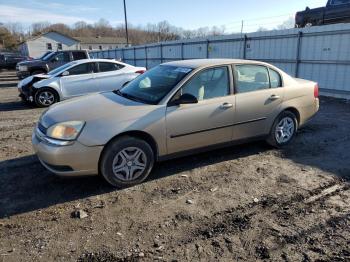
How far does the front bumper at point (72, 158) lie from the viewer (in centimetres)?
402

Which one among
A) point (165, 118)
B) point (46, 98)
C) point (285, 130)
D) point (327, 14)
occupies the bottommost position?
point (46, 98)

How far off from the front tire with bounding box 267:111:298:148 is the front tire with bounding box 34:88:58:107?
754 cm

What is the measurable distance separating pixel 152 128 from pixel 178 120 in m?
0.41

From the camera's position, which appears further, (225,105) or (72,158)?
(225,105)

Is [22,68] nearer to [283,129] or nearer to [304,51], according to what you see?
[304,51]

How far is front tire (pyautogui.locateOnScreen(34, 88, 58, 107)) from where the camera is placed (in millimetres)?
10586

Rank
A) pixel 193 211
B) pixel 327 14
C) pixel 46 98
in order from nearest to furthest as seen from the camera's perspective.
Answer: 1. pixel 193 211
2. pixel 46 98
3. pixel 327 14

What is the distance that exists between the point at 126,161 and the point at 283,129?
3077 mm

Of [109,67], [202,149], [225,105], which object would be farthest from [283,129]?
[109,67]

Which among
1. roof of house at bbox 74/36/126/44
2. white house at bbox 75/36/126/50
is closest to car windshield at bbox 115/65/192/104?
white house at bbox 75/36/126/50

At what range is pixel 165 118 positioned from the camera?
178 inches

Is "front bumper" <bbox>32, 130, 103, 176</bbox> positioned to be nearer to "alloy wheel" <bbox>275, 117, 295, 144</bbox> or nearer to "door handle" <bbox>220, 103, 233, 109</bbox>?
"door handle" <bbox>220, 103, 233, 109</bbox>

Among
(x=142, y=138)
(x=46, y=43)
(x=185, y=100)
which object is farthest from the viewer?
(x=46, y=43)

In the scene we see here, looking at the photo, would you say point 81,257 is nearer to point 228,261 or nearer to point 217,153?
point 228,261
